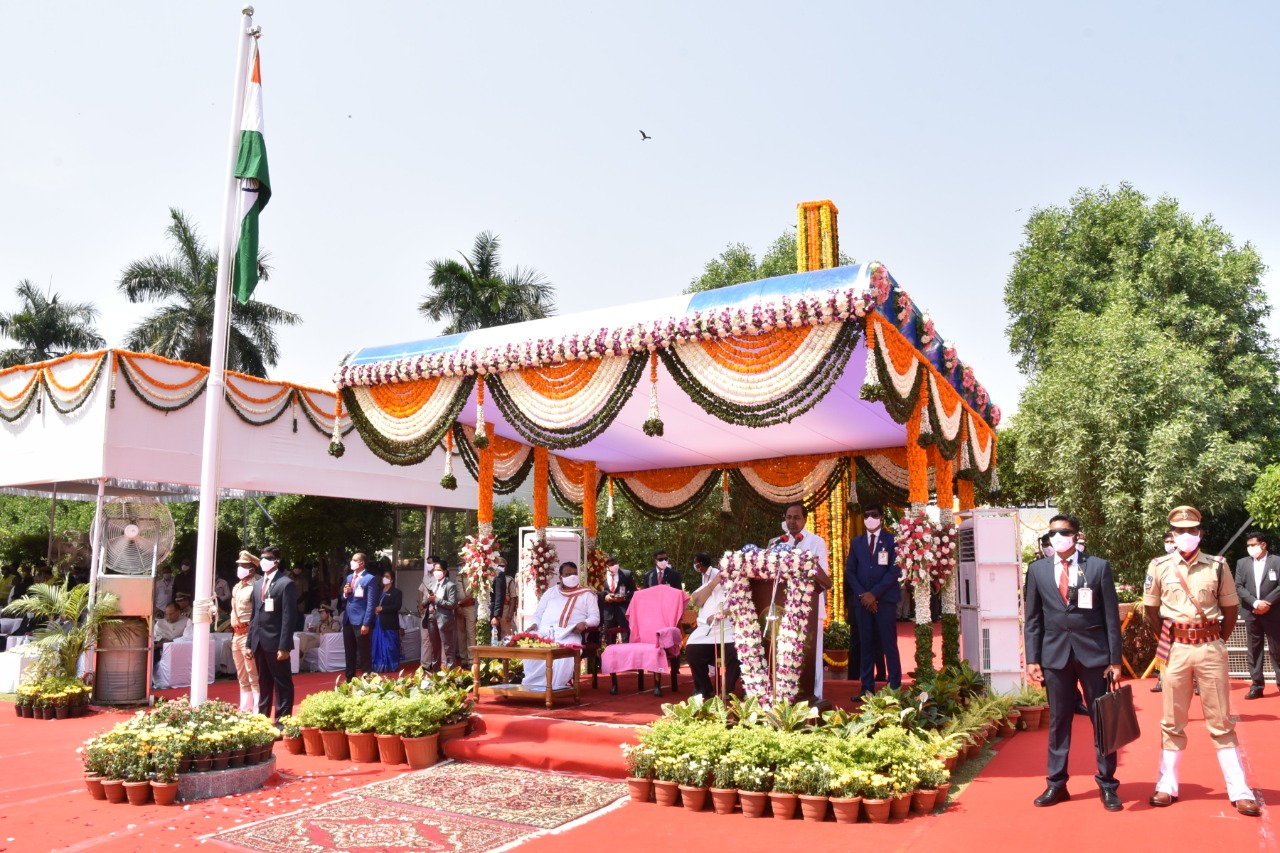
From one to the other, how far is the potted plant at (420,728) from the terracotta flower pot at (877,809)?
11.6 feet

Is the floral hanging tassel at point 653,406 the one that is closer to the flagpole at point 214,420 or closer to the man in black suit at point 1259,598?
the flagpole at point 214,420

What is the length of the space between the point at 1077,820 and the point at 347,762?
5365 millimetres

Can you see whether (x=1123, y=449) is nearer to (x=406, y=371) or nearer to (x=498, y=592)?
(x=498, y=592)

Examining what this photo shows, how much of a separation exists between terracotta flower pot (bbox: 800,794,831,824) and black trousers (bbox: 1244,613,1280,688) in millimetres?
6456

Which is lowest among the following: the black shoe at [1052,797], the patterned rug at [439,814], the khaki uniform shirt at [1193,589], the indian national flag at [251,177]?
the patterned rug at [439,814]

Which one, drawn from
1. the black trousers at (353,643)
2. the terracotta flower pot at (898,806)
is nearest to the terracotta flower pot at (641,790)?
the terracotta flower pot at (898,806)

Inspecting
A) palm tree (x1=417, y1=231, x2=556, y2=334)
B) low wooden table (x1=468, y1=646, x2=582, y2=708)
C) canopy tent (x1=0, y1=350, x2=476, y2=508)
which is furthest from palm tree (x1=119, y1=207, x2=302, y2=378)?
low wooden table (x1=468, y1=646, x2=582, y2=708)

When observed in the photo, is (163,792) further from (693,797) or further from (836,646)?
(836,646)

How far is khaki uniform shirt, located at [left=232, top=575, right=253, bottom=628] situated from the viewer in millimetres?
9141

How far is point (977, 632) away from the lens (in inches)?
356

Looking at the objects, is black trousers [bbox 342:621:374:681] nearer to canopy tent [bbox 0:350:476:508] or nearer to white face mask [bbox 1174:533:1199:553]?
canopy tent [bbox 0:350:476:508]

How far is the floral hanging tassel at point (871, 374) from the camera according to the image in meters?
7.18

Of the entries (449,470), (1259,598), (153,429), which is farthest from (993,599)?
(153,429)

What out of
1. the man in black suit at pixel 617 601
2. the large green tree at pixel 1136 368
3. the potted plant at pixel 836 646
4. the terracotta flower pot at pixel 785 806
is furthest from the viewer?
the large green tree at pixel 1136 368
